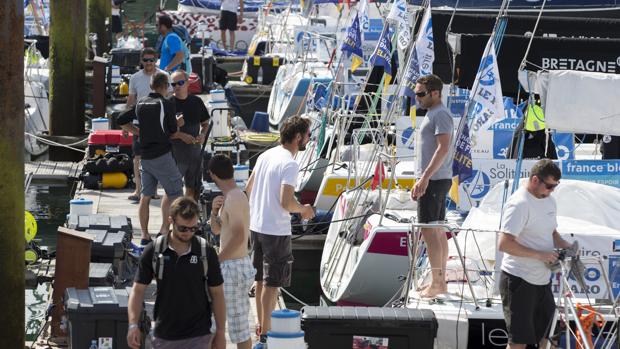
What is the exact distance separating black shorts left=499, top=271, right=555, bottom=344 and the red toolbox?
878 centimetres

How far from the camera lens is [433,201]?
373 inches

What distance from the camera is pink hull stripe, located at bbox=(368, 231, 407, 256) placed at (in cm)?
1120

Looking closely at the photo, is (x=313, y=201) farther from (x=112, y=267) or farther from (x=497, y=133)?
(x=112, y=267)

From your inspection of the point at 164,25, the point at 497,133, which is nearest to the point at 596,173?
the point at 497,133

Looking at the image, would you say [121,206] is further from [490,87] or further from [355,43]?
[490,87]

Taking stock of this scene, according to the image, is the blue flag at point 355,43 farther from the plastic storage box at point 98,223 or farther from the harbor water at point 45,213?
the plastic storage box at point 98,223

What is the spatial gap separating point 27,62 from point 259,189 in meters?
14.3

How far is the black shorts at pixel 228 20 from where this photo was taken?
30700 millimetres

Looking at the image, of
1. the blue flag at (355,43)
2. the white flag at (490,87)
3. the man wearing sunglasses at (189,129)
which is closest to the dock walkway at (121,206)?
the man wearing sunglasses at (189,129)

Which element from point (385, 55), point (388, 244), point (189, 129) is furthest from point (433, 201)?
point (385, 55)

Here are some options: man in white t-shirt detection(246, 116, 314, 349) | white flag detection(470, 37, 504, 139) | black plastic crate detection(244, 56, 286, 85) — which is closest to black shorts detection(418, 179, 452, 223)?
white flag detection(470, 37, 504, 139)

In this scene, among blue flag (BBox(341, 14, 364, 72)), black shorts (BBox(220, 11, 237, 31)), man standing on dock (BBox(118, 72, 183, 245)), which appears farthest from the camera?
black shorts (BBox(220, 11, 237, 31))

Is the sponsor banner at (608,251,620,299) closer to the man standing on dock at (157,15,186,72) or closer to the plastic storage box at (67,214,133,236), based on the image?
the plastic storage box at (67,214,133,236)

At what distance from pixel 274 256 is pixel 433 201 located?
1.34 metres
